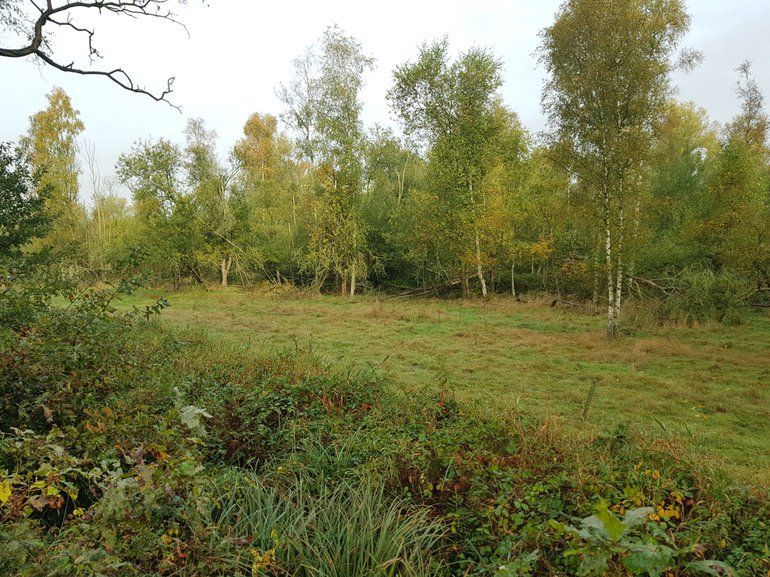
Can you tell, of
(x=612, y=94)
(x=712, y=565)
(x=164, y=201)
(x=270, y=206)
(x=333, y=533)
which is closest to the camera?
(x=712, y=565)

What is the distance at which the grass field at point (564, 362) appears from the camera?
6.19 meters

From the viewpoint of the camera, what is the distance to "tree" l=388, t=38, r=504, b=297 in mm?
20969

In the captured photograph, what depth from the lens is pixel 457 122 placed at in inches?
846

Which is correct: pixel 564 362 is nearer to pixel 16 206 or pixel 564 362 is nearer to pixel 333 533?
pixel 333 533

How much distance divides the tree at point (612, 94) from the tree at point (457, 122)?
8.06 meters

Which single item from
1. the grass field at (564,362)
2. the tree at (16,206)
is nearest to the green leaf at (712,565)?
the grass field at (564,362)

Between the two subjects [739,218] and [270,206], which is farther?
[270,206]

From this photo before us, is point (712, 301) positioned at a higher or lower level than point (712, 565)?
higher

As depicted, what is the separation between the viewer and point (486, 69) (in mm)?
20703

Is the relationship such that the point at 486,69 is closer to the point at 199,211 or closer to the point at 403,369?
the point at 403,369

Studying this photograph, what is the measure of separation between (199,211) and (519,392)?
25.8 m

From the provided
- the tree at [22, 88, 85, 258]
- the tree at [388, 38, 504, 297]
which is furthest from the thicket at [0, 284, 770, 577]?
the tree at [22, 88, 85, 258]

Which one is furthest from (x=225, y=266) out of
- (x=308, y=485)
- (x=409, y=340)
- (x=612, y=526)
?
(x=612, y=526)

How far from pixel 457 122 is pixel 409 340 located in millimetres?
13756
